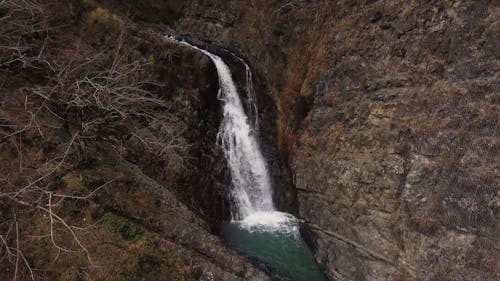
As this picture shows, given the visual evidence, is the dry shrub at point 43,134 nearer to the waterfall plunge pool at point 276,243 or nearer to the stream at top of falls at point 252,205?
the stream at top of falls at point 252,205

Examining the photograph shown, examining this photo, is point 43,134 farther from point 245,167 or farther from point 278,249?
point 278,249

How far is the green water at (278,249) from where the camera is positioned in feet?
34.9

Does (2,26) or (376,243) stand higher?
(2,26)

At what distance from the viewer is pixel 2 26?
8.52 metres

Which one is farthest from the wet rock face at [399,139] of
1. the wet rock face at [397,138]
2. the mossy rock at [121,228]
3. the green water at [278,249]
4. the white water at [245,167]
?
the mossy rock at [121,228]

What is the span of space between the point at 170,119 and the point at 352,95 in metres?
5.86

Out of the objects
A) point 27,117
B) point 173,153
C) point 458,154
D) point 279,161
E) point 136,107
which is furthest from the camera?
point 279,161

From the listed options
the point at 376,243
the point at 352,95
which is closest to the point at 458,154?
the point at 376,243

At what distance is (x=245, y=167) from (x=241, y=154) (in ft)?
A: 1.64

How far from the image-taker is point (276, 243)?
11727 mm

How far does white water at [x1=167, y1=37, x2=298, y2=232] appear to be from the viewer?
42.1 ft

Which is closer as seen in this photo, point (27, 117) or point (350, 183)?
point (27, 117)

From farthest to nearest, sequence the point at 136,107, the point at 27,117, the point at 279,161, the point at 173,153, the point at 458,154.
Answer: the point at 279,161 < the point at 173,153 < the point at 136,107 < the point at 27,117 < the point at 458,154

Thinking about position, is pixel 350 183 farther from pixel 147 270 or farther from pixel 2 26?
pixel 2 26
